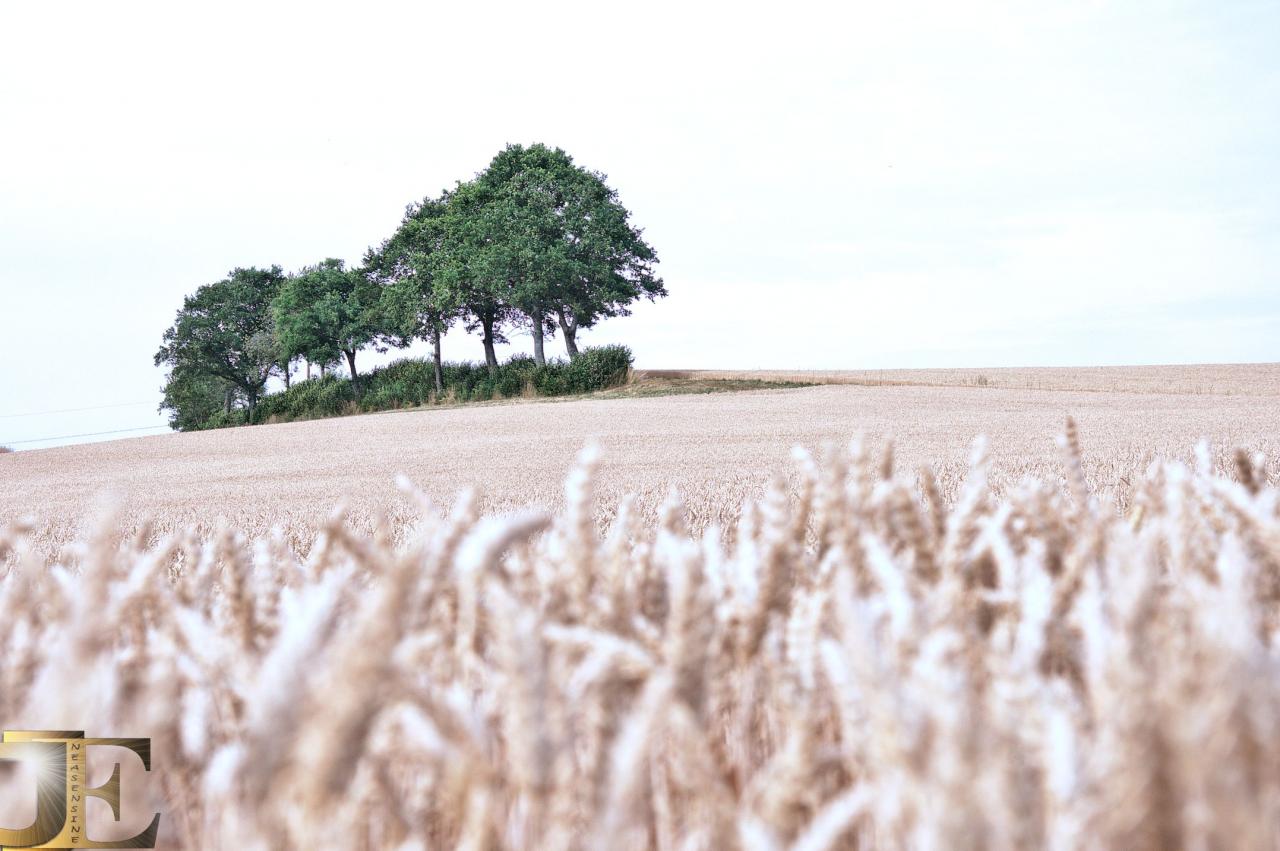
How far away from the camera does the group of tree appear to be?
4022 cm

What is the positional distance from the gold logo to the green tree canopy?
4856 centimetres

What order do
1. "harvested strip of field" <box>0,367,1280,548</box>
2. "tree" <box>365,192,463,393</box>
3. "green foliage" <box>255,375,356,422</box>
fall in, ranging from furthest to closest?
"green foliage" <box>255,375,356,422</box>
"tree" <box>365,192,463,393</box>
"harvested strip of field" <box>0,367,1280,548</box>

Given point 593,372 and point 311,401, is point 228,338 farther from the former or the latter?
point 593,372

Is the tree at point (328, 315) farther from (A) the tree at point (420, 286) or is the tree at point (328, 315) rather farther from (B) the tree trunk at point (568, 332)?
(B) the tree trunk at point (568, 332)

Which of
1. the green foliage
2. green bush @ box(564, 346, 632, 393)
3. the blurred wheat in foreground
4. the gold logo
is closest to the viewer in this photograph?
the blurred wheat in foreground

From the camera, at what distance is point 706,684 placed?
2.49ft

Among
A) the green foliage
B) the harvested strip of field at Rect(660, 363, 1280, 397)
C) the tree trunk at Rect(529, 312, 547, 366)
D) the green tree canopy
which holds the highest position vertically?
the green tree canopy

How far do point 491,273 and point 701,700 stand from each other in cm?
4002

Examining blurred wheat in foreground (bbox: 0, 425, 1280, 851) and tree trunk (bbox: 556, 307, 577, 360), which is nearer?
blurred wheat in foreground (bbox: 0, 425, 1280, 851)

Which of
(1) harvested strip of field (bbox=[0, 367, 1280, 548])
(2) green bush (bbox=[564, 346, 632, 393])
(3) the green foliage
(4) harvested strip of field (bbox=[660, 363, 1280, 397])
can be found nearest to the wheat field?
(1) harvested strip of field (bbox=[0, 367, 1280, 548])

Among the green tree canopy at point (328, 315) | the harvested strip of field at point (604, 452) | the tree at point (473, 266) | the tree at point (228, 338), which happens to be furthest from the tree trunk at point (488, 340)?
the tree at point (228, 338)

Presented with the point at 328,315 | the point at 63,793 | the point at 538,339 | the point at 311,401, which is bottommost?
the point at 63,793

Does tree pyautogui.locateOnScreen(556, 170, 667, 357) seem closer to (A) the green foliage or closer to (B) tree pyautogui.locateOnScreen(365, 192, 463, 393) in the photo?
(B) tree pyautogui.locateOnScreen(365, 192, 463, 393)

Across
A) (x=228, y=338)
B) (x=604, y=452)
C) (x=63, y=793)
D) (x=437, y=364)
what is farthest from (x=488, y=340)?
(x=63, y=793)
